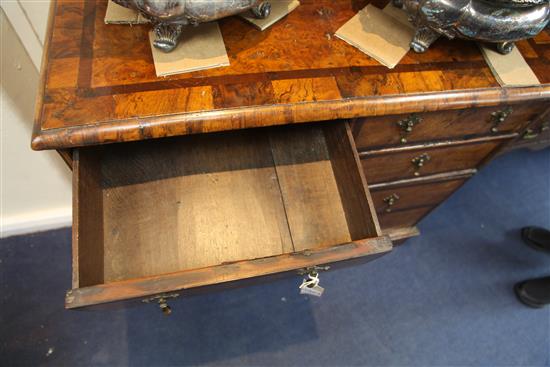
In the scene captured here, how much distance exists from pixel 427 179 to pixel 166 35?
659 mm

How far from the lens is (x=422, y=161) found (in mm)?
827

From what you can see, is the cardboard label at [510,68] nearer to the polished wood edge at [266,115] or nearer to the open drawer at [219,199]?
the polished wood edge at [266,115]

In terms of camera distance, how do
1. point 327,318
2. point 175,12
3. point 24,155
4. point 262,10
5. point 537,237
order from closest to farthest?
point 175,12
point 262,10
point 24,155
point 327,318
point 537,237

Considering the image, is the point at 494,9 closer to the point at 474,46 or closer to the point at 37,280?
the point at 474,46

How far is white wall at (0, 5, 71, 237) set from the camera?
2.42 feet

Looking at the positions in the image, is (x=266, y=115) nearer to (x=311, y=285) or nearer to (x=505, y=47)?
(x=311, y=285)

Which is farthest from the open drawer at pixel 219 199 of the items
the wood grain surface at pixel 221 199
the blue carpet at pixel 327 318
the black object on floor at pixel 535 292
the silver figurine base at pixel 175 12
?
the black object on floor at pixel 535 292

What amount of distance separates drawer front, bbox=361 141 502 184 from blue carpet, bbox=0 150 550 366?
42cm

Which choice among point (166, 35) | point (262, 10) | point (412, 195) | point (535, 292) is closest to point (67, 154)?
point (166, 35)

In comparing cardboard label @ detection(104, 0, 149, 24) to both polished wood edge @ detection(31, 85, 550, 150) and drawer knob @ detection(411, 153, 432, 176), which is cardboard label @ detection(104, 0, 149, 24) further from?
drawer knob @ detection(411, 153, 432, 176)

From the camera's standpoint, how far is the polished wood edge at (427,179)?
2.95 ft

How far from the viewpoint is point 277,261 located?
21.6 inches

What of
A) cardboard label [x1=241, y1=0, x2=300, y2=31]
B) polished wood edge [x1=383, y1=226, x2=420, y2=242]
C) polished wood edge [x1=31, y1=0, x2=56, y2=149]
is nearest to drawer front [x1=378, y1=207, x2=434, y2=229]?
polished wood edge [x1=383, y1=226, x2=420, y2=242]

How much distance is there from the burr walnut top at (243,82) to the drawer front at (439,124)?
7 centimetres
